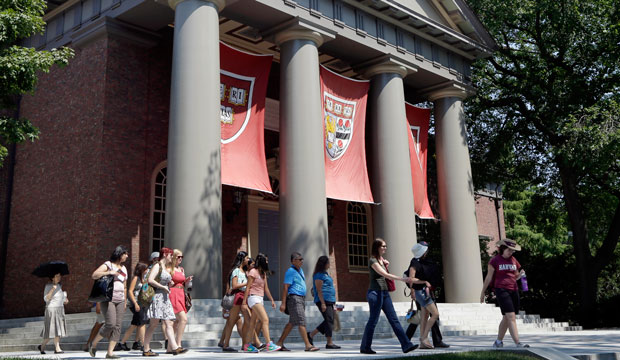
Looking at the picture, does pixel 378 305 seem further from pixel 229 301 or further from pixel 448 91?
pixel 448 91

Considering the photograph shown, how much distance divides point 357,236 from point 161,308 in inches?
654

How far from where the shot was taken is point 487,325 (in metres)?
18.4

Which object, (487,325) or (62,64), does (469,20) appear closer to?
(487,325)

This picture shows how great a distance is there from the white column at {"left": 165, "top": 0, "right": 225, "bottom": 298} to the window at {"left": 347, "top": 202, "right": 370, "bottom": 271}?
10876 millimetres

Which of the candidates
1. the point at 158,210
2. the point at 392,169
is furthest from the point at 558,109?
the point at 158,210

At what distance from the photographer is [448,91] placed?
23375 millimetres

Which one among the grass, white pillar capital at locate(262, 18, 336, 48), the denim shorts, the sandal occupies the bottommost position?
the grass

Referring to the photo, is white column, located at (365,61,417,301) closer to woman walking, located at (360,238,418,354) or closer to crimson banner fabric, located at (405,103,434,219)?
crimson banner fabric, located at (405,103,434,219)

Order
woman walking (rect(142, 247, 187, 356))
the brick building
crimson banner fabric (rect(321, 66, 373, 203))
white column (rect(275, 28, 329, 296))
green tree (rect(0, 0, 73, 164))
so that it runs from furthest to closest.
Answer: crimson banner fabric (rect(321, 66, 373, 203))
white column (rect(275, 28, 329, 296))
the brick building
green tree (rect(0, 0, 73, 164))
woman walking (rect(142, 247, 187, 356))

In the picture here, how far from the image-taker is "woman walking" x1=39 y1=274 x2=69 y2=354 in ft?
36.6

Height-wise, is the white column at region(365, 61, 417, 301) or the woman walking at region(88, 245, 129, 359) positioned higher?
the white column at region(365, 61, 417, 301)

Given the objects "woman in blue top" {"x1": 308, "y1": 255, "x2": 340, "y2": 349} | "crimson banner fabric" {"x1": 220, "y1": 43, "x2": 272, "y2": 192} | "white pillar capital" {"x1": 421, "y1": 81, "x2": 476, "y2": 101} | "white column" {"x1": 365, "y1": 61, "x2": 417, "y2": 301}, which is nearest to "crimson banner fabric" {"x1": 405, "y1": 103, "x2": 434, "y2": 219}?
"white pillar capital" {"x1": 421, "y1": 81, "x2": 476, "y2": 101}

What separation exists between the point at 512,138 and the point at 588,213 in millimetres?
5468

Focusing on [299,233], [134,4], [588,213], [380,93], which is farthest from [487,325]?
[134,4]
